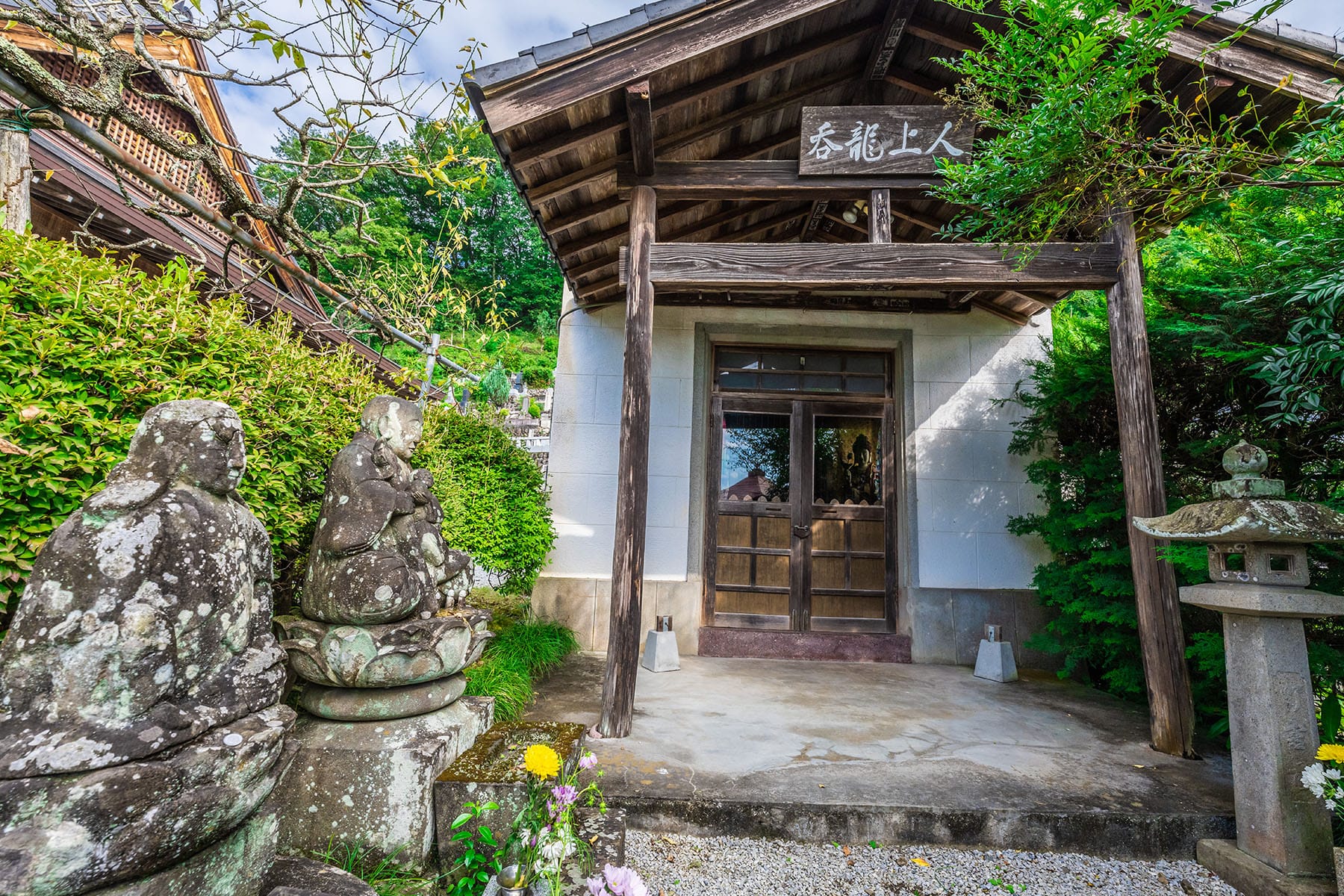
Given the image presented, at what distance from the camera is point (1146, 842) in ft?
7.73

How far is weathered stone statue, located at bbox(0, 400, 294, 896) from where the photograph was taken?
113cm

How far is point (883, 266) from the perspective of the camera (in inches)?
134

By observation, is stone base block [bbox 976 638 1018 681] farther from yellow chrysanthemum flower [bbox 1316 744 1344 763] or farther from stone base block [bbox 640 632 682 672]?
yellow chrysanthemum flower [bbox 1316 744 1344 763]

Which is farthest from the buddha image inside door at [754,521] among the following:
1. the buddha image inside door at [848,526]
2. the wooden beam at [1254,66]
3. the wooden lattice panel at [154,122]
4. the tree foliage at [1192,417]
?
the wooden lattice panel at [154,122]

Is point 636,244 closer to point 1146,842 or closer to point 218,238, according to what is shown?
point 1146,842

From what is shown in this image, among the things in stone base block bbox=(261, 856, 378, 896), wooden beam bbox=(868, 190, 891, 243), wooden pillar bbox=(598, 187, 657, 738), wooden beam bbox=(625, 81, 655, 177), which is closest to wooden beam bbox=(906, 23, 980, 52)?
wooden beam bbox=(868, 190, 891, 243)

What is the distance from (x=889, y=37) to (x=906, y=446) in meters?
3.15

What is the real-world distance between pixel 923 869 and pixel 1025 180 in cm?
297

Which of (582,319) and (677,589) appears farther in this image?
(582,319)

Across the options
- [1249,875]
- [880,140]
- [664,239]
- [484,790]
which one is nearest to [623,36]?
[880,140]

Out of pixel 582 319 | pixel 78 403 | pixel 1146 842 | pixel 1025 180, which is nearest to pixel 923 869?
pixel 1146 842

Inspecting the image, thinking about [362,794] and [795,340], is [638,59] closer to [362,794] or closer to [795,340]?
[795,340]

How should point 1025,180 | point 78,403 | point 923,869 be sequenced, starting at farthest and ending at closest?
1. point 1025,180
2. point 923,869
3. point 78,403

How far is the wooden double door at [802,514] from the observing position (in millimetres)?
5219
